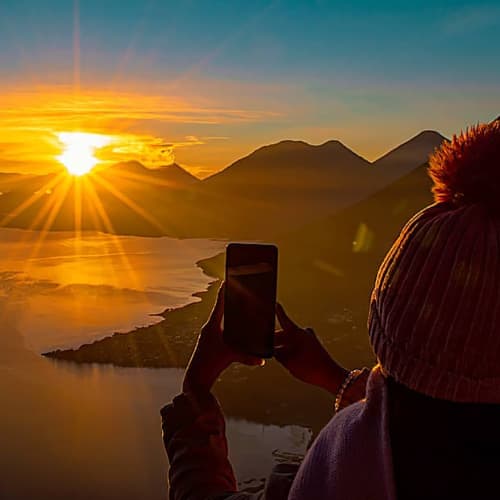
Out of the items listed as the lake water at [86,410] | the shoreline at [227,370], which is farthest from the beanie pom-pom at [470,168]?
the shoreline at [227,370]

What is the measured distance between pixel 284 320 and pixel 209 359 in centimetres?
13

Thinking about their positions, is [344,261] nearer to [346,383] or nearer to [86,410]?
[86,410]

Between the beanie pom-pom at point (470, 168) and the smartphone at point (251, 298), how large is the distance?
1.13 ft

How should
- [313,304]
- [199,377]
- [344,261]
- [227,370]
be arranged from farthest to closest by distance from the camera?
[344,261], [313,304], [227,370], [199,377]

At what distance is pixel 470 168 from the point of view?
0.65 meters

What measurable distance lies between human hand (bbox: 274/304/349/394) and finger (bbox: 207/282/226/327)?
8 cm

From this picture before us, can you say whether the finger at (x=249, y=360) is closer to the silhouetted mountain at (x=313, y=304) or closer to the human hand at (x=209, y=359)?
the human hand at (x=209, y=359)

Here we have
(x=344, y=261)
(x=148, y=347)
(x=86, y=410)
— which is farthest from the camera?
(x=344, y=261)

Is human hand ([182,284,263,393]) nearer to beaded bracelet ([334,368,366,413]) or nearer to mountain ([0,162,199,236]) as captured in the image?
beaded bracelet ([334,368,366,413])

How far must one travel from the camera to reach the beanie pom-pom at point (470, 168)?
24.9 inches

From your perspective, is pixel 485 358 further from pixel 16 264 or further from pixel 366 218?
pixel 366 218

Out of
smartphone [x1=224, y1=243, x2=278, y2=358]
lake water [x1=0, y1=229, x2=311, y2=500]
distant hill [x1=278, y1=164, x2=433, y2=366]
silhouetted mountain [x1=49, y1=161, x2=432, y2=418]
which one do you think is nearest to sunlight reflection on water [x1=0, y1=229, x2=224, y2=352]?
lake water [x1=0, y1=229, x2=311, y2=500]

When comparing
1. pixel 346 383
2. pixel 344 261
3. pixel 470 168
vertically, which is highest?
pixel 470 168

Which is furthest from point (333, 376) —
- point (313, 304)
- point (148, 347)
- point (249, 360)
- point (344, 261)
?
point (344, 261)
